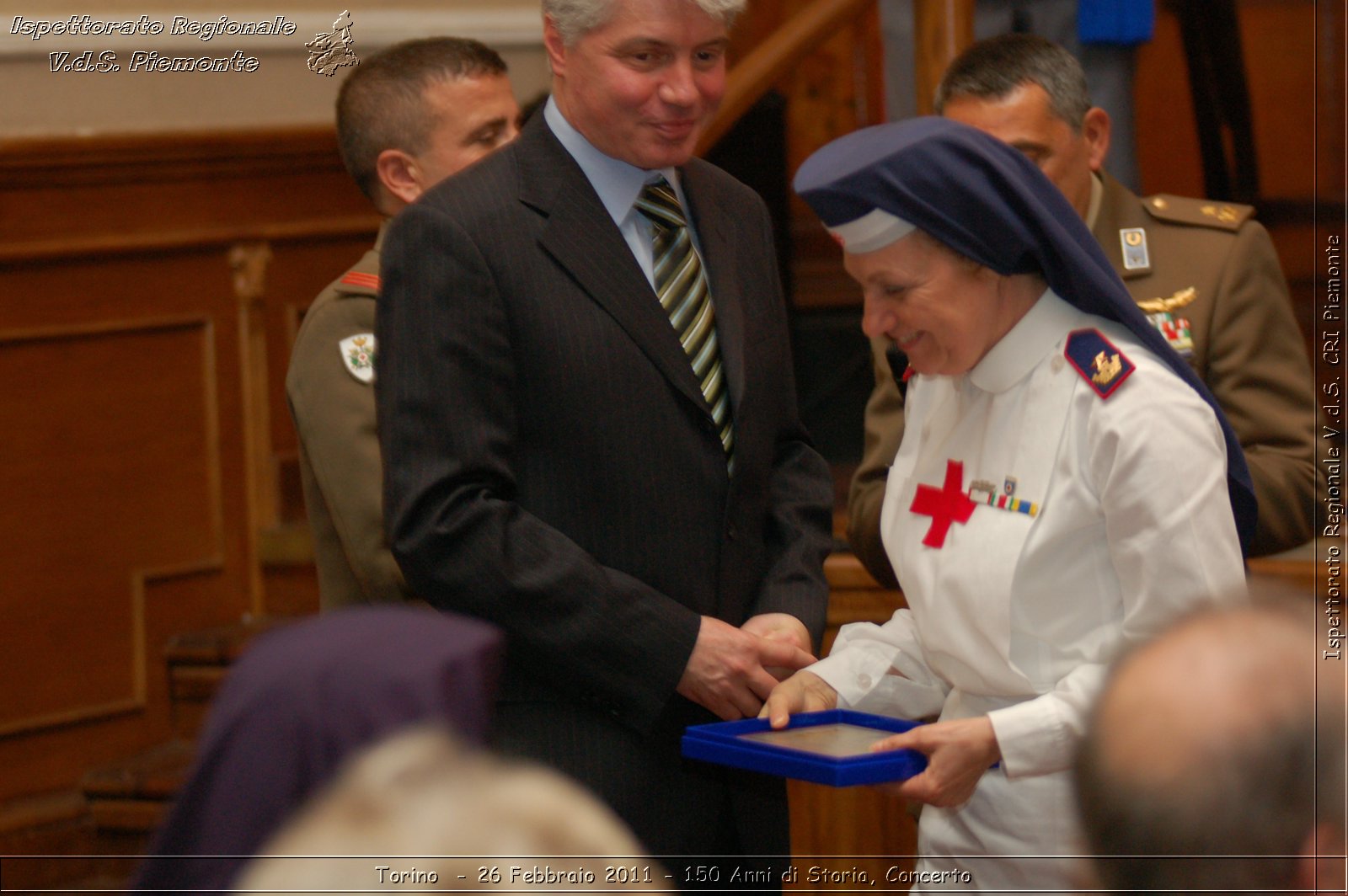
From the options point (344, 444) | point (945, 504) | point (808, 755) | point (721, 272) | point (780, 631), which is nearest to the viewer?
point (808, 755)

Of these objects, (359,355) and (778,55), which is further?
(778,55)

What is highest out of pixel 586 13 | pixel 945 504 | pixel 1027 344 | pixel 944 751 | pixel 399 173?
pixel 586 13

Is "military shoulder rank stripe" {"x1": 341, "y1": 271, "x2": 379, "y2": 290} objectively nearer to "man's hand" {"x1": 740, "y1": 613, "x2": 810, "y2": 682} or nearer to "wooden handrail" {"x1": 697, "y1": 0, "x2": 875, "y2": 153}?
"man's hand" {"x1": 740, "y1": 613, "x2": 810, "y2": 682}

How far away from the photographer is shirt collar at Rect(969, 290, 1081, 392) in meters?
2.01

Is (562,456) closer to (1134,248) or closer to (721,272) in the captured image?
(721,272)

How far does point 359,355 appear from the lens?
2.79 metres

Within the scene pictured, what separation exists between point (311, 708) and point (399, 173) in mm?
2063

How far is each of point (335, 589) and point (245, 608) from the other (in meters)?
Result: 1.92

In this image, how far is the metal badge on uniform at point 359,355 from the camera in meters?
2.77

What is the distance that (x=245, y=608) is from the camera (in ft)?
15.2

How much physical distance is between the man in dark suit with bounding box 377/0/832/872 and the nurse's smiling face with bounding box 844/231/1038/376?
38 cm

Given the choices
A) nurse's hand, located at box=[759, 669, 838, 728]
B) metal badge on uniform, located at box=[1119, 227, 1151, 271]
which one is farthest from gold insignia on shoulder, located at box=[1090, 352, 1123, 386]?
metal badge on uniform, located at box=[1119, 227, 1151, 271]

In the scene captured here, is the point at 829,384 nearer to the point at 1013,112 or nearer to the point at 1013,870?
the point at 1013,112

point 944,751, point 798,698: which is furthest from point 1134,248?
point 944,751
